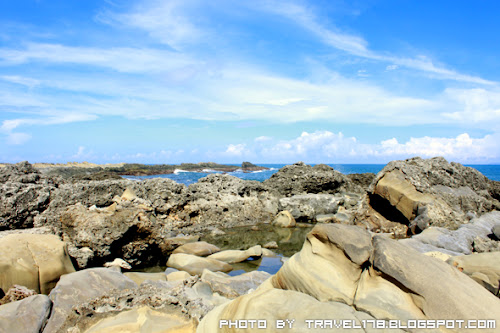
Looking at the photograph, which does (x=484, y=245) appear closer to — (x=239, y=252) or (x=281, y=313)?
(x=239, y=252)

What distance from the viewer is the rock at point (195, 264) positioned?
8.20 m

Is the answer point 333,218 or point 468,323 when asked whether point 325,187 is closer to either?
point 333,218

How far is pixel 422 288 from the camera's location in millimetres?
3547

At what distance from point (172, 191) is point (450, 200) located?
37.5ft

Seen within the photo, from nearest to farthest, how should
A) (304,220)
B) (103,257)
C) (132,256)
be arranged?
1. (103,257)
2. (132,256)
3. (304,220)

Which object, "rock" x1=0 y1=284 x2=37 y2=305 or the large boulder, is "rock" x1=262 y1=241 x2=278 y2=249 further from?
"rock" x1=0 y1=284 x2=37 y2=305

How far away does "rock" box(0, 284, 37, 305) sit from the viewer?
4852 millimetres

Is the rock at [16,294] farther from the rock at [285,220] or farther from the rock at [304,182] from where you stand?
the rock at [304,182]

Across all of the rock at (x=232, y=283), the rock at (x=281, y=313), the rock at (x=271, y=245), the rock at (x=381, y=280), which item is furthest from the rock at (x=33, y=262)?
the rock at (x=271, y=245)

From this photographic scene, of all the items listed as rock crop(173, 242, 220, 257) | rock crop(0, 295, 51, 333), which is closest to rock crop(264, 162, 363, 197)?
rock crop(173, 242, 220, 257)

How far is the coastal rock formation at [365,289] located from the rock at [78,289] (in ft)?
7.48

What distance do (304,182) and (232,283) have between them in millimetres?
12700

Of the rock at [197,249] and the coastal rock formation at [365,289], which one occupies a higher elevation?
the coastal rock formation at [365,289]

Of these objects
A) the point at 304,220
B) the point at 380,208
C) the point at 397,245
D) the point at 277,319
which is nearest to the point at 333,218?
the point at 304,220
